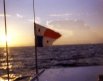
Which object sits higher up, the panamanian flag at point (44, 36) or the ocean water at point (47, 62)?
the panamanian flag at point (44, 36)

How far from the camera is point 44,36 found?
11.7 meters

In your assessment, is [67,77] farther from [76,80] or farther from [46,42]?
[46,42]

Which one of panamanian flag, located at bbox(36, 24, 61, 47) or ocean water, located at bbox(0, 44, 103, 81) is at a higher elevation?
panamanian flag, located at bbox(36, 24, 61, 47)

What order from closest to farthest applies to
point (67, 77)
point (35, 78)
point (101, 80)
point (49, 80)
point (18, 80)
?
1. point (101, 80)
2. point (35, 78)
3. point (49, 80)
4. point (67, 77)
5. point (18, 80)

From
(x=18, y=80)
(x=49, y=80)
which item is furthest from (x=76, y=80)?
(x=18, y=80)

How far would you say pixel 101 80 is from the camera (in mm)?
12766

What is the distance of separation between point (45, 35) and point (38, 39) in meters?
0.35

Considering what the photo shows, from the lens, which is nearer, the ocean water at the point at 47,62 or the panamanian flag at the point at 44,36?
the panamanian flag at the point at 44,36

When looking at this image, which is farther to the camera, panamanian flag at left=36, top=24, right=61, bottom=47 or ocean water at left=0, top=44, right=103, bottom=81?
ocean water at left=0, top=44, right=103, bottom=81

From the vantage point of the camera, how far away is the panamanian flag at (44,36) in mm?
11602

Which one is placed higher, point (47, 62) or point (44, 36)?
point (44, 36)

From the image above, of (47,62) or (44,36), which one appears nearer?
(44,36)

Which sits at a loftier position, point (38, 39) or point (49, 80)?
point (38, 39)

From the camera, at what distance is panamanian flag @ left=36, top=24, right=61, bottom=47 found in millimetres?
11602
